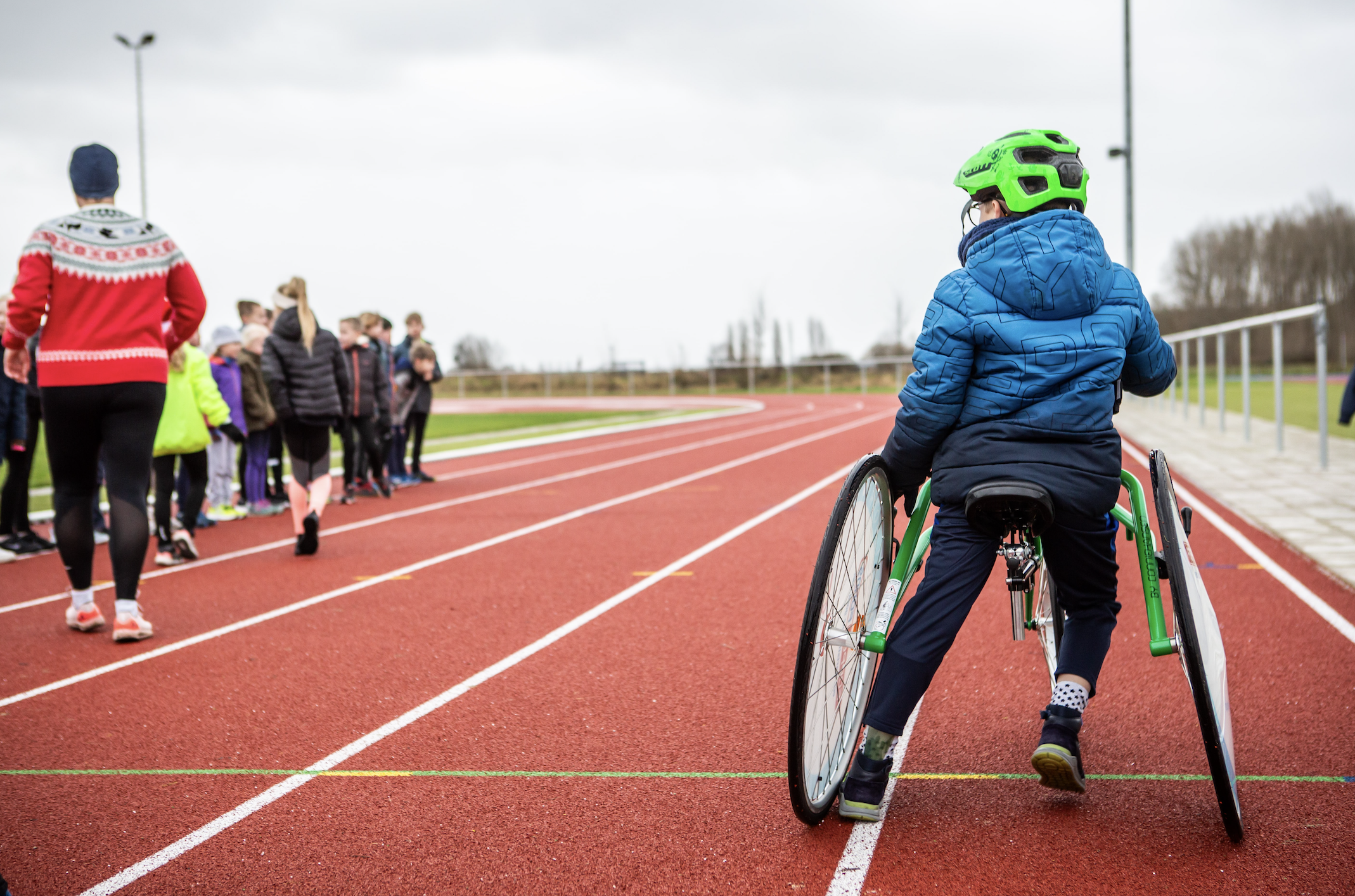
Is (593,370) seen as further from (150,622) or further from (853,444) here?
(150,622)

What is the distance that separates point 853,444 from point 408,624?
14.1m

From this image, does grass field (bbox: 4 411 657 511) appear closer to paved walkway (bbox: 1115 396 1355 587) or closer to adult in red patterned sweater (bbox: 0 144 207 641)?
adult in red patterned sweater (bbox: 0 144 207 641)

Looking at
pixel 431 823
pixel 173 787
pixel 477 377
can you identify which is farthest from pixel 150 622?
pixel 477 377

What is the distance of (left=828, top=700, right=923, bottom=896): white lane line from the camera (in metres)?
2.93

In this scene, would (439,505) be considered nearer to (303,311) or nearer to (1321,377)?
(303,311)

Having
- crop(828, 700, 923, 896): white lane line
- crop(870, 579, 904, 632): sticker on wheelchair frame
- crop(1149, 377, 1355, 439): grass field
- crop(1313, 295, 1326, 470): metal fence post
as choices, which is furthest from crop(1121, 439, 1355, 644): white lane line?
crop(1149, 377, 1355, 439): grass field

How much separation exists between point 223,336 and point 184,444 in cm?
286

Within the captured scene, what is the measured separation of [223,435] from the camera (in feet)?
35.1

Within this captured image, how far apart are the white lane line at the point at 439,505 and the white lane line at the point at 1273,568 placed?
635cm

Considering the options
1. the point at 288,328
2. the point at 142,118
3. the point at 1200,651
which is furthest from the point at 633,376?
the point at 1200,651

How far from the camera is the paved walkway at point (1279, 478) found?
26.5ft

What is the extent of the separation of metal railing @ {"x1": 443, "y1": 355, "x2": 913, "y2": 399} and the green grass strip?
52490 millimetres

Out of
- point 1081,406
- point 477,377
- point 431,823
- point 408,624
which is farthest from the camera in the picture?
point 477,377

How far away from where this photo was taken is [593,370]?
202 ft
